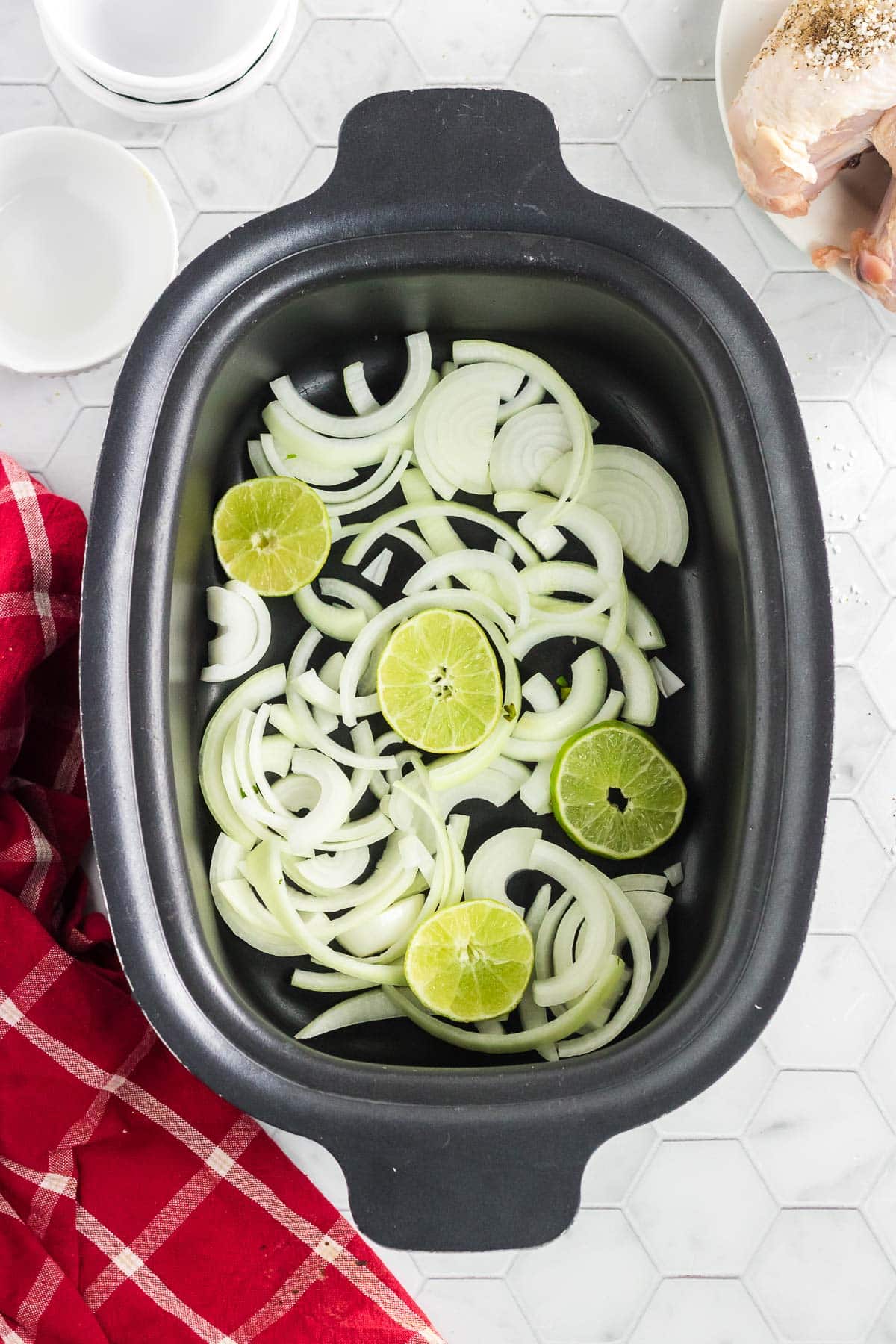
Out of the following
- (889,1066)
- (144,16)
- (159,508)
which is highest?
(144,16)

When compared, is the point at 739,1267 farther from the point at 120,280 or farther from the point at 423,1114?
the point at 120,280

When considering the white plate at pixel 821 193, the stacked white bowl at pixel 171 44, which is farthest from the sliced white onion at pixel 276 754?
the white plate at pixel 821 193

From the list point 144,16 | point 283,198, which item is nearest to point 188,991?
point 283,198

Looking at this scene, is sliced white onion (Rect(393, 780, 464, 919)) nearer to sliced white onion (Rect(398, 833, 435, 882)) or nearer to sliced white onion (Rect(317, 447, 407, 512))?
sliced white onion (Rect(398, 833, 435, 882))

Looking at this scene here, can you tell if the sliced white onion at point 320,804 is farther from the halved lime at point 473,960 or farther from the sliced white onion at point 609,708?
the sliced white onion at point 609,708

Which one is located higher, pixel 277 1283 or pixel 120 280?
pixel 120 280

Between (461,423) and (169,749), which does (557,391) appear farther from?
(169,749)
